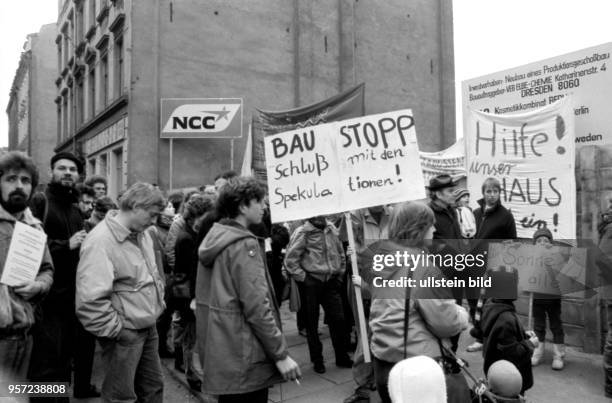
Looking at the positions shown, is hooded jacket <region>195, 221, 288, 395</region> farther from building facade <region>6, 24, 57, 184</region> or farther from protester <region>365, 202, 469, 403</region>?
building facade <region>6, 24, 57, 184</region>

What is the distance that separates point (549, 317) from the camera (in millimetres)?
4945

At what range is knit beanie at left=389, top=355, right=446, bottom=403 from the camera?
1.83 meters

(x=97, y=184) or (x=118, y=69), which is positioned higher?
(x=118, y=69)

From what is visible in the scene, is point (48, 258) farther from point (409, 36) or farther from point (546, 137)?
point (409, 36)

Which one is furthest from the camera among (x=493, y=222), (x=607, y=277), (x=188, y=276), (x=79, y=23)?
(x=79, y=23)

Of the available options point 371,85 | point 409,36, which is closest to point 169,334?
point 371,85

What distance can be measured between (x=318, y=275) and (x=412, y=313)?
7.91ft

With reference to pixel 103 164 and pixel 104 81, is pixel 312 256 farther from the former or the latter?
pixel 104 81

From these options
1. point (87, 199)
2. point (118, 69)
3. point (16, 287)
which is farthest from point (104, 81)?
point (16, 287)

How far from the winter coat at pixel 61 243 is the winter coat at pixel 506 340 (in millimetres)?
3022

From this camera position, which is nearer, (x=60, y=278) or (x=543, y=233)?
(x=60, y=278)

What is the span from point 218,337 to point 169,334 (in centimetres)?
372

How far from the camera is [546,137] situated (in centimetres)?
520

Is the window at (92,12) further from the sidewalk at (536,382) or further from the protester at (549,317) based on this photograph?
the protester at (549,317)
